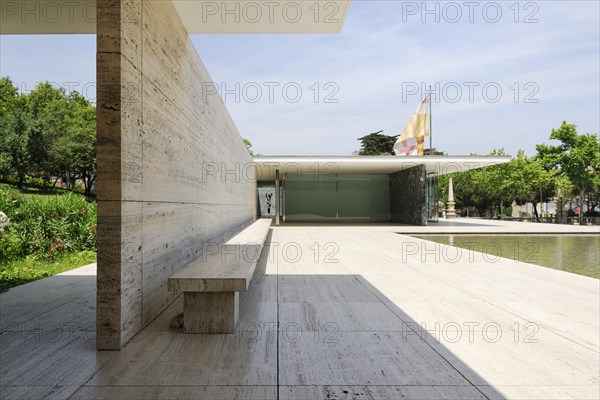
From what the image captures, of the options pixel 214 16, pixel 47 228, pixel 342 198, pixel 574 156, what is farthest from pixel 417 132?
pixel 214 16

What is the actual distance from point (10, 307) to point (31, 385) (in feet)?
7.38

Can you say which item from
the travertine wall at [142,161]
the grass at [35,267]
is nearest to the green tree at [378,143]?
the grass at [35,267]

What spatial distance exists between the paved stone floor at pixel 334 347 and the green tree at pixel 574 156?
28290 millimetres

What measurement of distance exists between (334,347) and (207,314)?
1.05m

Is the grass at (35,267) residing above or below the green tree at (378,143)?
below

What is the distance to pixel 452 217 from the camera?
1144 inches

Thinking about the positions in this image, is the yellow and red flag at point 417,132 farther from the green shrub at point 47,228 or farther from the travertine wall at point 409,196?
the green shrub at point 47,228

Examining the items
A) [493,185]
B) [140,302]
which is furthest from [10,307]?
[493,185]

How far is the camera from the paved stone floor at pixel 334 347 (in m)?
2.19

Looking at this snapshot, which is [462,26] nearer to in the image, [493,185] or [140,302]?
[140,302]

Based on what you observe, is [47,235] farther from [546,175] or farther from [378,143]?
[378,143]

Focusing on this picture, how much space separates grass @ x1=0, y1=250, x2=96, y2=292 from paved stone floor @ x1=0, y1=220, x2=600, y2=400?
634mm

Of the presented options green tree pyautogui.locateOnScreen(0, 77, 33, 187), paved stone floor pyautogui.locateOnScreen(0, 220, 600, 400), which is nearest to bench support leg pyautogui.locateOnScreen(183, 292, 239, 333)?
paved stone floor pyautogui.locateOnScreen(0, 220, 600, 400)

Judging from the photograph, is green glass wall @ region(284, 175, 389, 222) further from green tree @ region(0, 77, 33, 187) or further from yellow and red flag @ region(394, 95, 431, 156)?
green tree @ region(0, 77, 33, 187)
